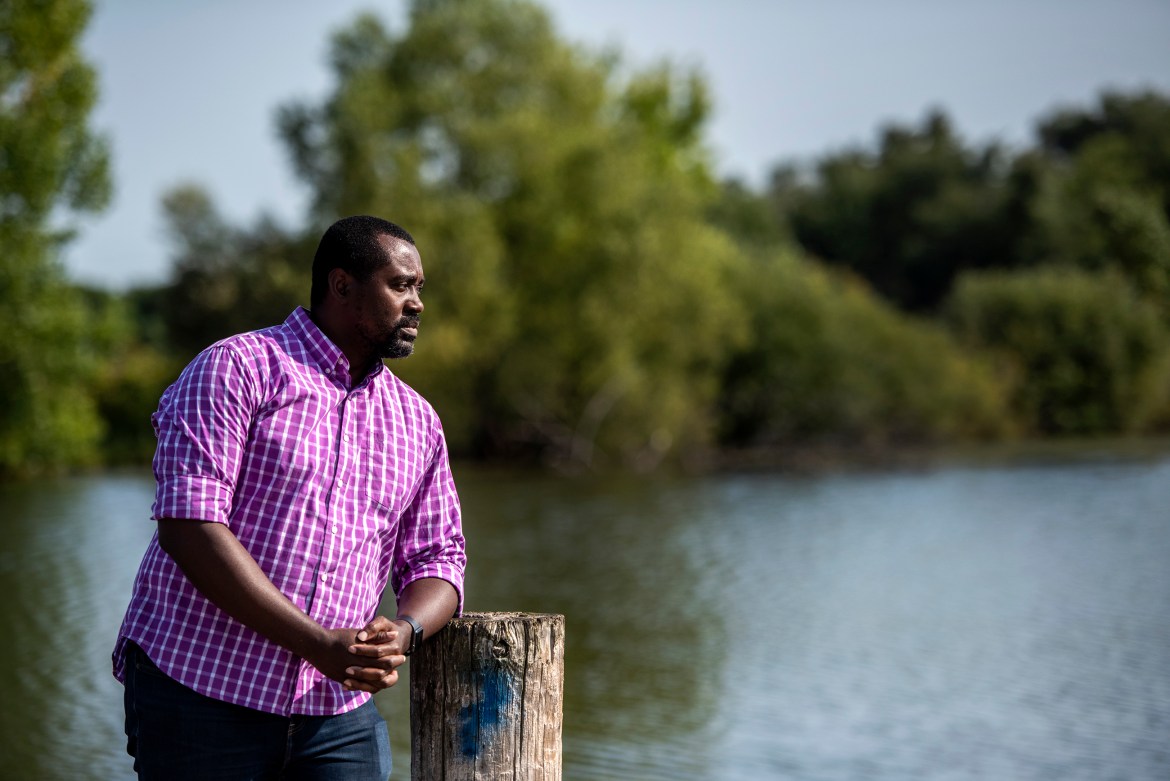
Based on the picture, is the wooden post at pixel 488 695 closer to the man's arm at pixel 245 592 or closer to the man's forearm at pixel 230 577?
the man's arm at pixel 245 592

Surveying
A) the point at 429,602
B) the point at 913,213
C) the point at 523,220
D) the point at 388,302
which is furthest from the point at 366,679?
the point at 913,213

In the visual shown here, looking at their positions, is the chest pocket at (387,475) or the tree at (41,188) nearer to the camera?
the chest pocket at (387,475)

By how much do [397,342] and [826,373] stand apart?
44.7 metres

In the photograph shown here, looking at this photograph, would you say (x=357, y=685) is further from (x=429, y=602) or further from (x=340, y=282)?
(x=340, y=282)

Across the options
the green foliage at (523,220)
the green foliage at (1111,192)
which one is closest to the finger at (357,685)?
→ the green foliage at (523,220)

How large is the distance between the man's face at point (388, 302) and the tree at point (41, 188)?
25.4 m

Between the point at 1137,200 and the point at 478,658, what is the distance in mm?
43271

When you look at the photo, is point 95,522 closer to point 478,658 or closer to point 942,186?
point 478,658

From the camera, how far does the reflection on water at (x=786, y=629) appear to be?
11.4m

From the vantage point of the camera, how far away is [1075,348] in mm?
53531

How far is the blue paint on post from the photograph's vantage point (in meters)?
3.62

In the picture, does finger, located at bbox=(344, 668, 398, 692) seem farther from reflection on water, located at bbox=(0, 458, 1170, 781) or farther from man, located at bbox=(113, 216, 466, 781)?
reflection on water, located at bbox=(0, 458, 1170, 781)

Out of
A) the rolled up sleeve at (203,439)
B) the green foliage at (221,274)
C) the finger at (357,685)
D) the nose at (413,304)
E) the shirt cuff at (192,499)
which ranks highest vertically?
the green foliage at (221,274)

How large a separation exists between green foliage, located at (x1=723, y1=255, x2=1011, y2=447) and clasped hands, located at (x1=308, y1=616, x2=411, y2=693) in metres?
43.2
